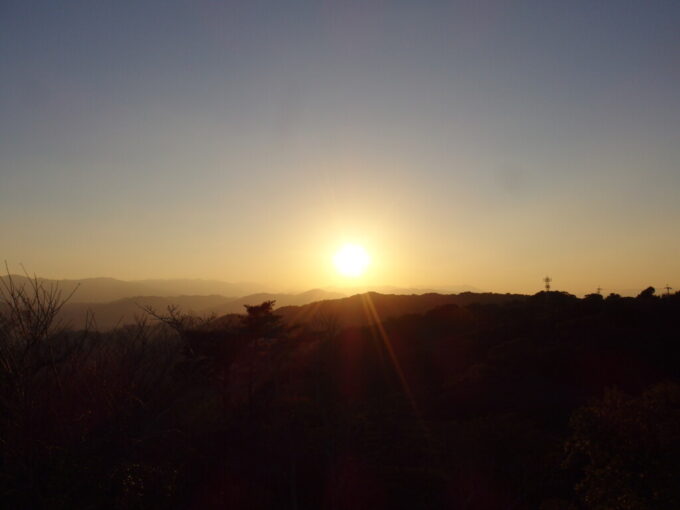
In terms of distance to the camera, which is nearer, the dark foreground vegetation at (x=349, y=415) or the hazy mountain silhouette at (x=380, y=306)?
the dark foreground vegetation at (x=349, y=415)

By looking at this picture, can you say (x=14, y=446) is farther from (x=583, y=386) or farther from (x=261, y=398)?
(x=583, y=386)

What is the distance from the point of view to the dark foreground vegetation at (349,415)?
460 inches

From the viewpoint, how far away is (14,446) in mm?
11297

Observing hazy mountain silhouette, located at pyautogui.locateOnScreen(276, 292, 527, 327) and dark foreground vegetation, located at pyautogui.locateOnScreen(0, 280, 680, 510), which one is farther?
hazy mountain silhouette, located at pyautogui.locateOnScreen(276, 292, 527, 327)

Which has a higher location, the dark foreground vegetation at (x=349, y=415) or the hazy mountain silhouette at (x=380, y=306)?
the hazy mountain silhouette at (x=380, y=306)

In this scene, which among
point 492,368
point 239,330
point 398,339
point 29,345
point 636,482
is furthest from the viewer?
point 398,339

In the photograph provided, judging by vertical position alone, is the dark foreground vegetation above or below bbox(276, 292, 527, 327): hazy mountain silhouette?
below

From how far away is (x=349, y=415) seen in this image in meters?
32.8

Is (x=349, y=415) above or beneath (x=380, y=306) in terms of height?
beneath

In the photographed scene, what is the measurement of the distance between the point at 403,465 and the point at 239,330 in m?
14.4

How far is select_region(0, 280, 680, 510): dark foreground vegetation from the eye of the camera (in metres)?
11.7

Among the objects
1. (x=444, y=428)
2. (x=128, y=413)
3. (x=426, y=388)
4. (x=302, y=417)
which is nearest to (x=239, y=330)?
(x=302, y=417)

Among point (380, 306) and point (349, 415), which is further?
point (380, 306)

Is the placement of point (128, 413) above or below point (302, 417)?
above
